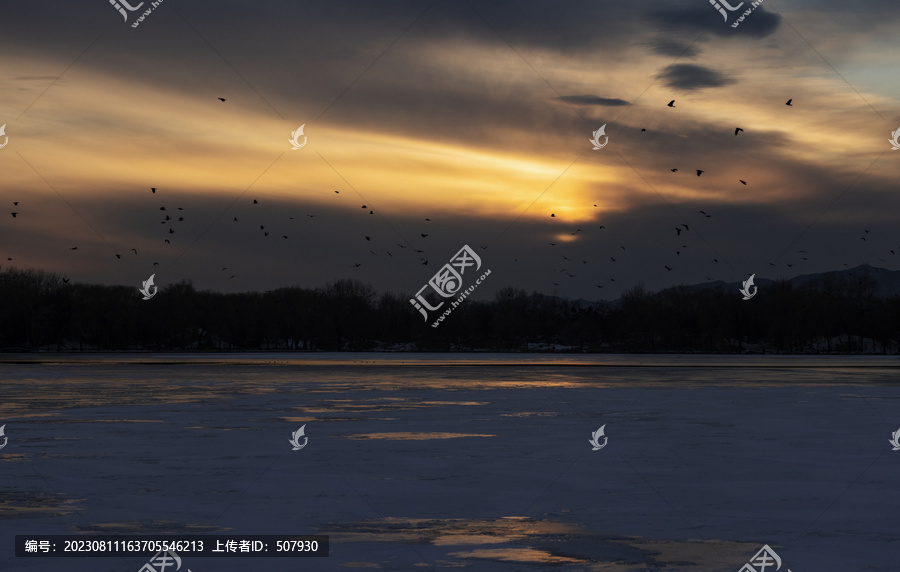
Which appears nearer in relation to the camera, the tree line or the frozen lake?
the frozen lake

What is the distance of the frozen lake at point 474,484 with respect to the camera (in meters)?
8.99

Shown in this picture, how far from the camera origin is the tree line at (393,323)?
15888cm

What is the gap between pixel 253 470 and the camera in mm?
14086

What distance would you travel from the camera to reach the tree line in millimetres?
158875

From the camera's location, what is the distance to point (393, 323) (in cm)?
19325

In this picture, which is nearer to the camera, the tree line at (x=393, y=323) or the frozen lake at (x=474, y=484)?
the frozen lake at (x=474, y=484)

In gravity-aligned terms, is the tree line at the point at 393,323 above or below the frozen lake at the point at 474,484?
above

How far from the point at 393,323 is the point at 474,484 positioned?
18086 centimetres

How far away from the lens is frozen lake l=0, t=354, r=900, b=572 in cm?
899

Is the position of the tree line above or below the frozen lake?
above

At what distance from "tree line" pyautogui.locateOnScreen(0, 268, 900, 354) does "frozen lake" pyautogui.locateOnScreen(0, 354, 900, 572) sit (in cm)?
14593

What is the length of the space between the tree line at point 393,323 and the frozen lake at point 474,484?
14593 centimetres

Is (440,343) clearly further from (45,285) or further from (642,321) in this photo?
(45,285)

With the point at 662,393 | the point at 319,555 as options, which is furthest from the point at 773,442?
the point at 662,393
